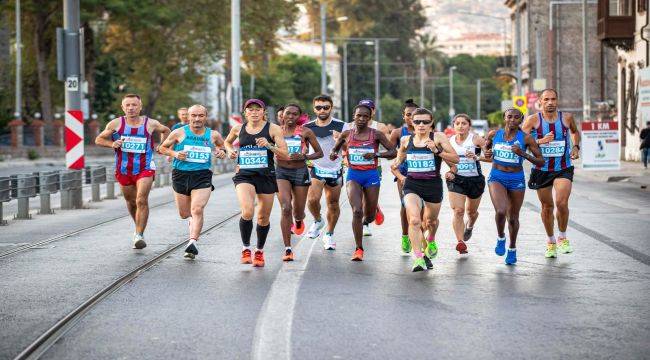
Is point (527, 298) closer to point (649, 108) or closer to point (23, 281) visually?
point (23, 281)

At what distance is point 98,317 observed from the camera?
30.0 feet

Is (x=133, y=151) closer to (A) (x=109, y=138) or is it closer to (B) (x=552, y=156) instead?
(A) (x=109, y=138)

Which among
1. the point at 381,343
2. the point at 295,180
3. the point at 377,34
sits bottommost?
the point at 381,343

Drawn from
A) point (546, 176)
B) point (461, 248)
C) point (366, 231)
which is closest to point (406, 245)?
point (461, 248)

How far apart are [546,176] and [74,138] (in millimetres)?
11212

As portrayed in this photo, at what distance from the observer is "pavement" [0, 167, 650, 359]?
787 centimetres

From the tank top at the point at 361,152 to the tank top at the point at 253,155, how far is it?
949 mm

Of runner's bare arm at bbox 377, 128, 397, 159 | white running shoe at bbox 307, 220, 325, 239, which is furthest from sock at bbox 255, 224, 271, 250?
white running shoe at bbox 307, 220, 325, 239

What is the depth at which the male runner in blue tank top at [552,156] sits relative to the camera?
13.4m

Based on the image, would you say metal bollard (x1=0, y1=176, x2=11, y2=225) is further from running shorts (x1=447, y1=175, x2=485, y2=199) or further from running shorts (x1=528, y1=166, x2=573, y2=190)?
running shorts (x1=528, y1=166, x2=573, y2=190)

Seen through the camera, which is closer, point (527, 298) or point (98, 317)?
point (98, 317)

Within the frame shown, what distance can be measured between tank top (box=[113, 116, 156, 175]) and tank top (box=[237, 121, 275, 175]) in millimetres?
2221

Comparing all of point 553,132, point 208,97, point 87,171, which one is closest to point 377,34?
point 208,97

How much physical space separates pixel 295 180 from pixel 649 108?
1110 inches
